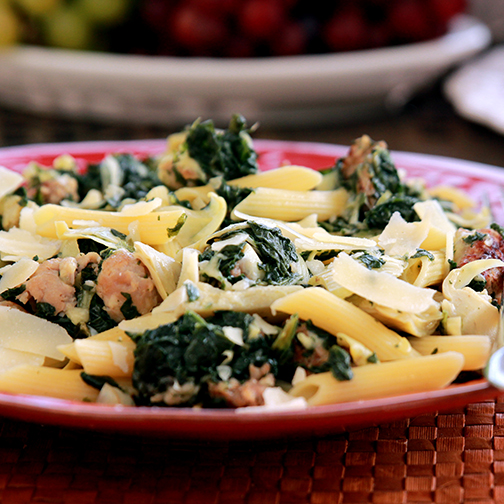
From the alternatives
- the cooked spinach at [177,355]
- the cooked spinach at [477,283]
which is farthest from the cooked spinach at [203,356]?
the cooked spinach at [477,283]

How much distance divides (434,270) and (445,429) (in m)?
0.43

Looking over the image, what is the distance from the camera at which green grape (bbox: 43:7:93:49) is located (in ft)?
14.3

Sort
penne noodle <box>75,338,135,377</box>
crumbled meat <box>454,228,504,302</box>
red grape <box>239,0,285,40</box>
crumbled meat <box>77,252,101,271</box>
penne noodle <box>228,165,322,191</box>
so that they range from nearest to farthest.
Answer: penne noodle <box>75,338,135,377</box>, crumbled meat <box>77,252,101,271</box>, crumbled meat <box>454,228,504,302</box>, penne noodle <box>228,165,322,191</box>, red grape <box>239,0,285,40</box>

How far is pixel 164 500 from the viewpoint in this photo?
1.43 m

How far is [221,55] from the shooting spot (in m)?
4.40

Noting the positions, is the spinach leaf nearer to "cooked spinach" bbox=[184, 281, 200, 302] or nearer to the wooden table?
"cooked spinach" bbox=[184, 281, 200, 302]

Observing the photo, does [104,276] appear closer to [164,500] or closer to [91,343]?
[91,343]

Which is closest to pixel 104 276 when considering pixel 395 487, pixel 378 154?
pixel 395 487

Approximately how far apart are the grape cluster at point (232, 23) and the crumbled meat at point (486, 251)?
8.44 feet

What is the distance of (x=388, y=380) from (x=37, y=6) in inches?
142

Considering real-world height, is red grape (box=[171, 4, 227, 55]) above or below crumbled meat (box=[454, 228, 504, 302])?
below

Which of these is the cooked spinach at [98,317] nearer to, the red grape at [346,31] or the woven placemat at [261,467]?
the woven placemat at [261,467]

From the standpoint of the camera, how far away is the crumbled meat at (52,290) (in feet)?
5.69

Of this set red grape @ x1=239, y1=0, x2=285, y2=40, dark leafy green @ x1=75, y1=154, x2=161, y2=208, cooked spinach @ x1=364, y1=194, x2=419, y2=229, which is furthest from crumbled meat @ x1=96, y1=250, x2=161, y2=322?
red grape @ x1=239, y1=0, x2=285, y2=40
